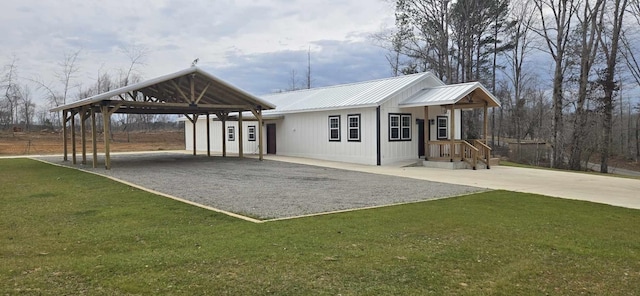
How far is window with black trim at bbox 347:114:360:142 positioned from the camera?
61.4ft

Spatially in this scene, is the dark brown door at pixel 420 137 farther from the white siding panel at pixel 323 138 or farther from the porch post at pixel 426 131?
the white siding panel at pixel 323 138

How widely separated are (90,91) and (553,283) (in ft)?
158

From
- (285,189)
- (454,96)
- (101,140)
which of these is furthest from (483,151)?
(101,140)

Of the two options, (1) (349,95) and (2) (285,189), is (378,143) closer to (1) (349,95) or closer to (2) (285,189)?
(1) (349,95)

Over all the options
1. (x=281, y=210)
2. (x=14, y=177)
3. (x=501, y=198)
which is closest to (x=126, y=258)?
(x=281, y=210)

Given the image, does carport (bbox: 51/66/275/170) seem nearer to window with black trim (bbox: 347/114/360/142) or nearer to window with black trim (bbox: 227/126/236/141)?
window with black trim (bbox: 347/114/360/142)

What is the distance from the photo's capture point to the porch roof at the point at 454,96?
1669 cm

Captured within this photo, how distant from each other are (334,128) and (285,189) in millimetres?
9720

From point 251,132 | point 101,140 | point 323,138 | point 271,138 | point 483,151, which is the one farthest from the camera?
point 101,140

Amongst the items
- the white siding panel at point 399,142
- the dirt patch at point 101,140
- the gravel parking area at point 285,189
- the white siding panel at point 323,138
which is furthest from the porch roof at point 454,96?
the dirt patch at point 101,140

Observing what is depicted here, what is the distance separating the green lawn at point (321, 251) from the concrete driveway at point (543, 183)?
2093 mm

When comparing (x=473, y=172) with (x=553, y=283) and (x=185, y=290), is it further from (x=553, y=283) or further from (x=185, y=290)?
(x=185, y=290)

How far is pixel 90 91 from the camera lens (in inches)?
1768

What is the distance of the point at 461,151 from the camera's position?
1709cm
